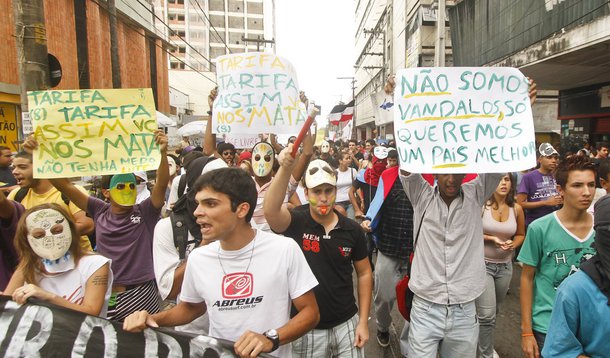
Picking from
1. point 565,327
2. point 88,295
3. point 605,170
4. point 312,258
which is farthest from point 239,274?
point 605,170

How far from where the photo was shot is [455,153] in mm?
2645

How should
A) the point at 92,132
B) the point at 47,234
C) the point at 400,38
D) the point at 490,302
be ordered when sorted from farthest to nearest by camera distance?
the point at 400,38 < the point at 490,302 < the point at 92,132 < the point at 47,234

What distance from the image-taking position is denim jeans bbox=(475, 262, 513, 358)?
10.5 feet

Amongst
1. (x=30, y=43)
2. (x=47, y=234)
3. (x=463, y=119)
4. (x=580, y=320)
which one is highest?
(x=30, y=43)

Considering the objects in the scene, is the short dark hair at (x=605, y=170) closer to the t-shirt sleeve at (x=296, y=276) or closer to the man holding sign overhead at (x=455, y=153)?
the man holding sign overhead at (x=455, y=153)

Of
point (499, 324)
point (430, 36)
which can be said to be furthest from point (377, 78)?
point (499, 324)

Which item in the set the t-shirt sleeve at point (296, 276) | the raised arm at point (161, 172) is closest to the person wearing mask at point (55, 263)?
the raised arm at point (161, 172)

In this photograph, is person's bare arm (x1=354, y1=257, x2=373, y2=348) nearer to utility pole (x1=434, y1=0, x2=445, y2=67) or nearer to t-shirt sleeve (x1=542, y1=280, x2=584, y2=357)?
t-shirt sleeve (x1=542, y1=280, x2=584, y2=357)

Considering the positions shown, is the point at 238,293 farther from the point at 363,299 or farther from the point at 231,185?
the point at 363,299

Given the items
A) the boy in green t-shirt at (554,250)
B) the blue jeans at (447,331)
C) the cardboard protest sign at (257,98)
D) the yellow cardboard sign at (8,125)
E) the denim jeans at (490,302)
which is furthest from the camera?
the yellow cardboard sign at (8,125)

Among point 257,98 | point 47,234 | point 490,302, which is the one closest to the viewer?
point 47,234

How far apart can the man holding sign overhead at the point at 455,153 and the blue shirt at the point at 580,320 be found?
94 centimetres

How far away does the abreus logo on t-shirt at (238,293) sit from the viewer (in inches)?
75.9

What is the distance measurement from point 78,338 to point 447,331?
2.23 metres
